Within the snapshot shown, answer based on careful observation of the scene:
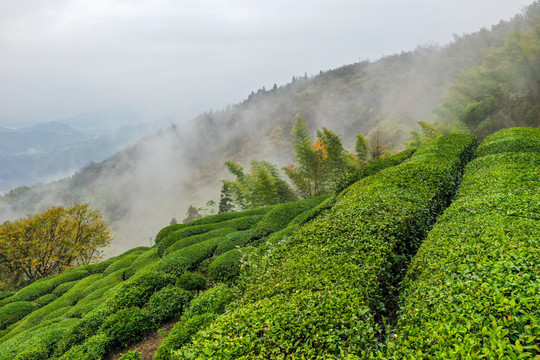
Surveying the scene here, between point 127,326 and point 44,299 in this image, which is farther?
point 44,299

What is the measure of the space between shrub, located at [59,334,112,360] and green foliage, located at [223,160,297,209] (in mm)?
19760

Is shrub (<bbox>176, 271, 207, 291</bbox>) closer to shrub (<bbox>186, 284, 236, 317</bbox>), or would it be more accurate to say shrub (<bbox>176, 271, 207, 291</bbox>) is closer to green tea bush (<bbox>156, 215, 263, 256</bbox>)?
shrub (<bbox>186, 284, 236, 317</bbox>)

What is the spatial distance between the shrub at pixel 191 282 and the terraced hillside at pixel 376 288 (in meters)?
0.05

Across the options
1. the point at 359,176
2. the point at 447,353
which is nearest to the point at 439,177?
the point at 359,176

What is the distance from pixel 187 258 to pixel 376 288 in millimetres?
8690

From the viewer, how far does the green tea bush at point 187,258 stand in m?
10.8

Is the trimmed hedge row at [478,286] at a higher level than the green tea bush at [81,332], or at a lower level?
higher

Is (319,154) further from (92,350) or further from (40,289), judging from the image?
(92,350)

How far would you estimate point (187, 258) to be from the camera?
11.4m

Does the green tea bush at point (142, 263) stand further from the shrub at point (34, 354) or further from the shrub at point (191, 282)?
the shrub at point (34, 354)

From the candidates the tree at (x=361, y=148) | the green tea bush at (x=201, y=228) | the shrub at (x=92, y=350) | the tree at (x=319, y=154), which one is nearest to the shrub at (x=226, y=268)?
the shrub at (x=92, y=350)

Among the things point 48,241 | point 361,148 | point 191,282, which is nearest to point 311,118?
point 361,148

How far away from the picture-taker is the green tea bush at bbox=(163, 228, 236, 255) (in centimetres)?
1344

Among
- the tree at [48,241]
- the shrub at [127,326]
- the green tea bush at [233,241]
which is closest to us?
the shrub at [127,326]
